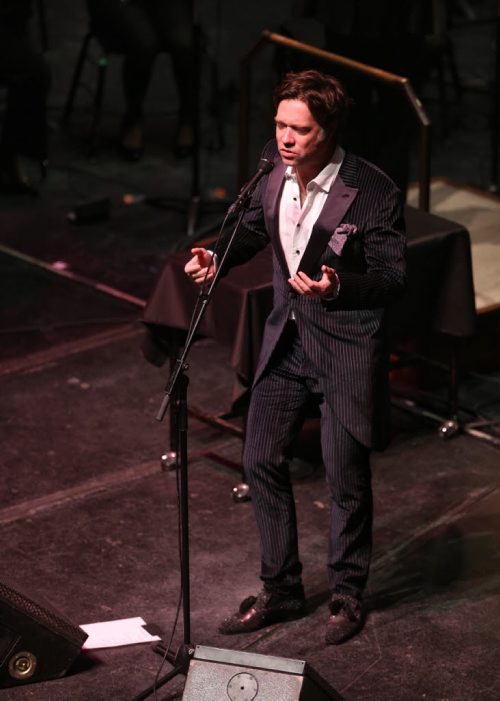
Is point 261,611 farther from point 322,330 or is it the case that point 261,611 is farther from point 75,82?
point 75,82

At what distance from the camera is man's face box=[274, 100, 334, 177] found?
3.77m

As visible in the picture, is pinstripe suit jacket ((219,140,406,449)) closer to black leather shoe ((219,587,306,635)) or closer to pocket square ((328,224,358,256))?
pocket square ((328,224,358,256))

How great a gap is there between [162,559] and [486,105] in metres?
6.06

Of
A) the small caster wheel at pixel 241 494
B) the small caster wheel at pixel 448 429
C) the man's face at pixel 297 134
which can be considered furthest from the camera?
the small caster wheel at pixel 448 429

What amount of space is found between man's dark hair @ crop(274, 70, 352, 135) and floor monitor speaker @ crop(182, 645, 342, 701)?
1.43 meters

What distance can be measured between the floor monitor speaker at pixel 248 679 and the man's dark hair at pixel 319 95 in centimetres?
143

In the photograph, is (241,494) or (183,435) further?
(241,494)

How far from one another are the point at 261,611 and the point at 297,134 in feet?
4.88

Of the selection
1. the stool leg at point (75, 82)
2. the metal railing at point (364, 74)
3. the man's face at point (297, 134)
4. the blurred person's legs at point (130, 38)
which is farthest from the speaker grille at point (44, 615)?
the stool leg at point (75, 82)

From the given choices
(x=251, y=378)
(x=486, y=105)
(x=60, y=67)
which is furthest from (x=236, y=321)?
(x=60, y=67)

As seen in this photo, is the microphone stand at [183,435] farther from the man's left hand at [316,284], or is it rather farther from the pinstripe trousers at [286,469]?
the pinstripe trousers at [286,469]

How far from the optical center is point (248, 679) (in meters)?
3.39

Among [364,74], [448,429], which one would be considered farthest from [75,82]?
[448,429]

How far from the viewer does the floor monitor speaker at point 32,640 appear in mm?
3900
